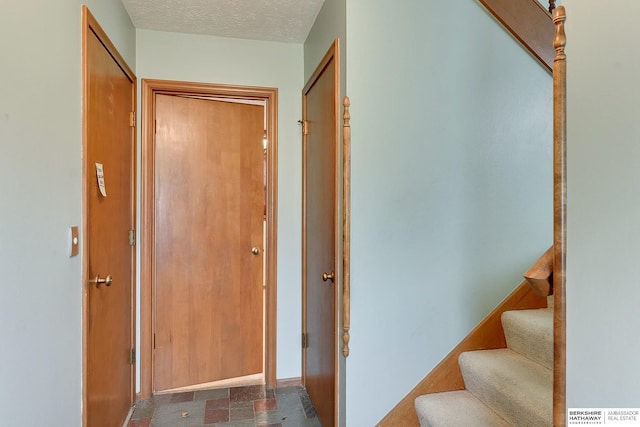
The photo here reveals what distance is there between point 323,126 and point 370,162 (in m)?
0.47

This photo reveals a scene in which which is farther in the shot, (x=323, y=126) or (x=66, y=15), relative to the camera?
(x=323, y=126)

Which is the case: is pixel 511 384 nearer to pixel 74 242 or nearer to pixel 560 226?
pixel 560 226

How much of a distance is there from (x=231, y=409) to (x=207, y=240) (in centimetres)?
109

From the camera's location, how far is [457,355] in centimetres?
180

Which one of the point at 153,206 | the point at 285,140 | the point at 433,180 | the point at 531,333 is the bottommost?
the point at 531,333

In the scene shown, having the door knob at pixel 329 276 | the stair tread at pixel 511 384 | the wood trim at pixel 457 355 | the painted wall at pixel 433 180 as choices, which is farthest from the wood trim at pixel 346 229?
the stair tread at pixel 511 384

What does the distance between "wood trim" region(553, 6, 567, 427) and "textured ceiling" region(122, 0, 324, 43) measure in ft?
5.15

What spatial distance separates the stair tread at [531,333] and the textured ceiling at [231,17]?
1932 mm

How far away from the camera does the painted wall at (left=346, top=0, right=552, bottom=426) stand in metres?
1.70

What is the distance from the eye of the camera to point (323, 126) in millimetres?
2041

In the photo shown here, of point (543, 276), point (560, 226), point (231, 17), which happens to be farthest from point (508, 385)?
point (231, 17)

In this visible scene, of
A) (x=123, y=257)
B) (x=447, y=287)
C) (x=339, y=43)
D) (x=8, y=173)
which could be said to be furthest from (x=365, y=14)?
(x=123, y=257)

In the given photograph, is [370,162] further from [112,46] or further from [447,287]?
[112,46]

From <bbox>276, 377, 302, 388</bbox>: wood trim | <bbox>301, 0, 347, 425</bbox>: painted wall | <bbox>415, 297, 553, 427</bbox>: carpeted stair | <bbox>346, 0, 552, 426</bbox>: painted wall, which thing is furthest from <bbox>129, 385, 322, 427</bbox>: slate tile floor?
<bbox>415, 297, 553, 427</bbox>: carpeted stair
